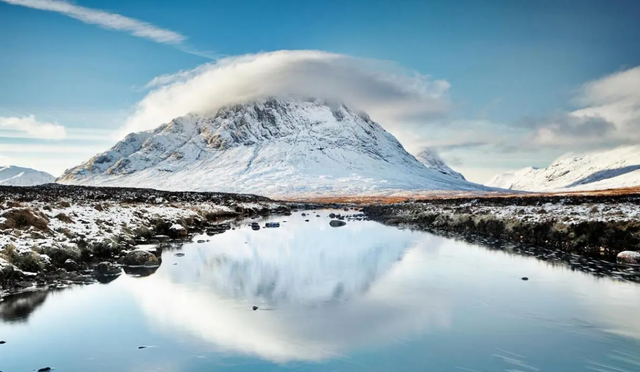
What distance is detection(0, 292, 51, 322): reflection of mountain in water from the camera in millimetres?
12844

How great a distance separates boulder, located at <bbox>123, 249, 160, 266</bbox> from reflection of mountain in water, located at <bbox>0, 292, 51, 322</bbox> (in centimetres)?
569

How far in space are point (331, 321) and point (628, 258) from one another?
17.2m

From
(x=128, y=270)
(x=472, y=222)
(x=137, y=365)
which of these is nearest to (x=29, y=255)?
(x=128, y=270)

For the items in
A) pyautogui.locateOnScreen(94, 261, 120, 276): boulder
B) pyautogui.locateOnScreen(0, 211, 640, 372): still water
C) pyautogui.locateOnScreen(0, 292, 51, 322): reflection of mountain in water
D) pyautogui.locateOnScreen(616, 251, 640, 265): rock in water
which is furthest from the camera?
pyautogui.locateOnScreen(616, 251, 640, 265): rock in water

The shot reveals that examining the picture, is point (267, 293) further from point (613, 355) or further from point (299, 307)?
point (613, 355)

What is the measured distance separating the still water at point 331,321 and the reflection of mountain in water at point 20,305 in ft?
0.18

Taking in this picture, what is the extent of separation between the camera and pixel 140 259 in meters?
21.0

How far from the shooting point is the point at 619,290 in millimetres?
16281

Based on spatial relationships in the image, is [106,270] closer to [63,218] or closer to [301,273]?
[63,218]

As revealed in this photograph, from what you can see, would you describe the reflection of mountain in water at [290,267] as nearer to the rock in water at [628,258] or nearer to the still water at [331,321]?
the still water at [331,321]

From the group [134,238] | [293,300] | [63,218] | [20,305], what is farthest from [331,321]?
[134,238]

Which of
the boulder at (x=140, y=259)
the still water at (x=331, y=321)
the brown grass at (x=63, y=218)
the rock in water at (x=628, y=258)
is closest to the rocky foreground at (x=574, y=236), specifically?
the rock in water at (x=628, y=258)

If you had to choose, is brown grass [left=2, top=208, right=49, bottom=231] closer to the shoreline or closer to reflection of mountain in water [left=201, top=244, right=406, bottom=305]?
the shoreline

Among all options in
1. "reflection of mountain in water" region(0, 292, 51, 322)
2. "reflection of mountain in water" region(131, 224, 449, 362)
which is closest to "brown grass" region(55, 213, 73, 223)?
"reflection of mountain in water" region(131, 224, 449, 362)
